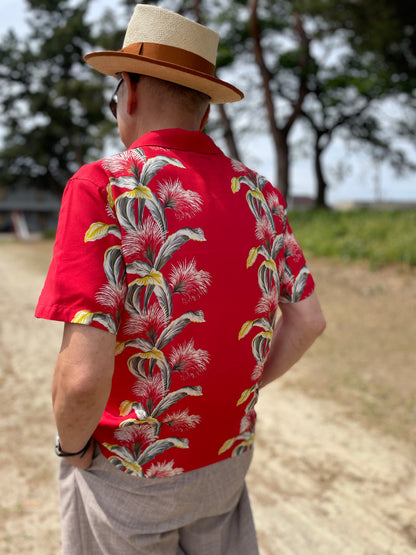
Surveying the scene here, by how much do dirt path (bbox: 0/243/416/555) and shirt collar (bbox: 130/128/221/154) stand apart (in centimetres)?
234

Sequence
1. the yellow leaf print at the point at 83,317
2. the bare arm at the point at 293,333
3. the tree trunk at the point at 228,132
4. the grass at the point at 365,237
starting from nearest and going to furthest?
the yellow leaf print at the point at 83,317 < the bare arm at the point at 293,333 < the grass at the point at 365,237 < the tree trunk at the point at 228,132

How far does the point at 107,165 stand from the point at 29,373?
15.5 ft

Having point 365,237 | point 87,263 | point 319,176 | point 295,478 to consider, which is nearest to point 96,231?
point 87,263

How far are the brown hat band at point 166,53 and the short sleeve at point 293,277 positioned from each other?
0.56 m

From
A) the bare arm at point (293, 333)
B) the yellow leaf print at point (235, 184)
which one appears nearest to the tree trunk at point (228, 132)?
the bare arm at point (293, 333)

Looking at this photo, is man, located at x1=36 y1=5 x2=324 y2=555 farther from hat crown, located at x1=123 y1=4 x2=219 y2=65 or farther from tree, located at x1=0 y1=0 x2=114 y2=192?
tree, located at x1=0 y1=0 x2=114 y2=192

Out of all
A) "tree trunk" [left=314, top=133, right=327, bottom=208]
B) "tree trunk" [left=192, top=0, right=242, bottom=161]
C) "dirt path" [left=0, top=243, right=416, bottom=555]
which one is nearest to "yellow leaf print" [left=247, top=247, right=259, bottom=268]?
"dirt path" [left=0, top=243, right=416, bottom=555]

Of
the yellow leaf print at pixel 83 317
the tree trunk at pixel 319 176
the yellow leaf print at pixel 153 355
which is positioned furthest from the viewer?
the tree trunk at pixel 319 176

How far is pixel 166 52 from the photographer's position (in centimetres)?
136

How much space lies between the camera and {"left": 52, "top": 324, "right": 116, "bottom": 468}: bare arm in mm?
1150

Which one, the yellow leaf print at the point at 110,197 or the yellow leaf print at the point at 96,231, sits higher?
the yellow leaf print at the point at 110,197

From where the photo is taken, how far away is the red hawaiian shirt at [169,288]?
1.16 m

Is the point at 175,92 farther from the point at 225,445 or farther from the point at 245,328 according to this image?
the point at 225,445

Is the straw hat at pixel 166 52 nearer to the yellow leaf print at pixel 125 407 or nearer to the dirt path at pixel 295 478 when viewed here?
the yellow leaf print at pixel 125 407
